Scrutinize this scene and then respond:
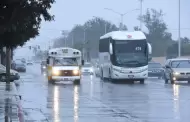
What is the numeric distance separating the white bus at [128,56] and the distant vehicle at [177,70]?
66.2 inches

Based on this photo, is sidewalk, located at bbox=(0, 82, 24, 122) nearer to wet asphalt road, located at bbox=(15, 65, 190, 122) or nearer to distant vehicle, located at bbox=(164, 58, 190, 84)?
wet asphalt road, located at bbox=(15, 65, 190, 122)

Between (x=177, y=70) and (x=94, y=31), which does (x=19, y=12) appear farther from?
(x=94, y=31)

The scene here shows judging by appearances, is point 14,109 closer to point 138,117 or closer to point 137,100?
point 138,117

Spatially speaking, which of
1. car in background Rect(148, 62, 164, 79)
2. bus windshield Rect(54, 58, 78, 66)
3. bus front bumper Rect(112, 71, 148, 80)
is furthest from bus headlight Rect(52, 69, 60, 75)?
car in background Rect(148, 62, 164, 79)

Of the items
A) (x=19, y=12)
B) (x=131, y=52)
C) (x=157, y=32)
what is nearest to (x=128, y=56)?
(x=131, y=52)

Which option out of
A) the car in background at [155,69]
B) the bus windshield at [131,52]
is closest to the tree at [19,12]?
the bus windshield at [131,52]

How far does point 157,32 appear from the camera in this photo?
402 ft

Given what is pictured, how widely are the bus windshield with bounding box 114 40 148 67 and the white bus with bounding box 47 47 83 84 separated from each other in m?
3.03

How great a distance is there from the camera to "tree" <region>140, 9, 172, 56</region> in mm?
116500

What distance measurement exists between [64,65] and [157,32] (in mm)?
82575

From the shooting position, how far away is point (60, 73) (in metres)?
41.6

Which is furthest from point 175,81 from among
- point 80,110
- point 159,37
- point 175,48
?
point 159,37

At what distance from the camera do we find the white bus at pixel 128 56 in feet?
136

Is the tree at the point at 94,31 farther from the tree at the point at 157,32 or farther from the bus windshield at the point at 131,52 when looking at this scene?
the bus windshield at the point at 131,52
